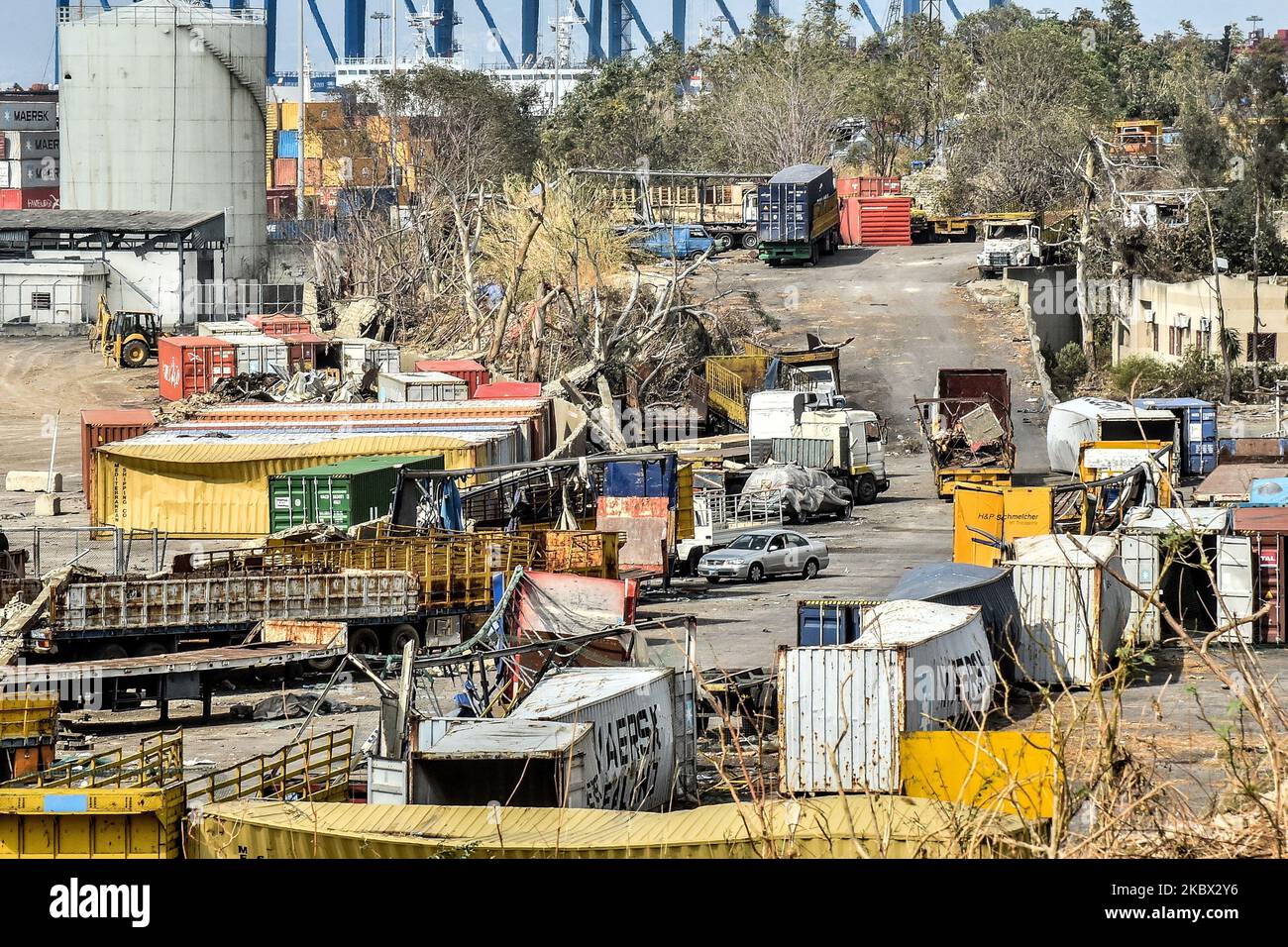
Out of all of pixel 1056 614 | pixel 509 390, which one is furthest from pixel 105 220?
pixel 1056 614

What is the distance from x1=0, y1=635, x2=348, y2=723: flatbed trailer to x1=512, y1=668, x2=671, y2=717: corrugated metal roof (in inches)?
235

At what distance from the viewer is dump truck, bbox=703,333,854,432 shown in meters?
48.1

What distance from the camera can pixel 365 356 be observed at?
175 feet

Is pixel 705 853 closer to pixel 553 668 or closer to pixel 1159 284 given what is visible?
pixel 553 668

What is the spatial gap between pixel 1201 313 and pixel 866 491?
1668 centimetres

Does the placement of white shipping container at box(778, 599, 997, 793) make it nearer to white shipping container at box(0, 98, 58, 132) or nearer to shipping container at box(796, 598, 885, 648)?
shipping container at box(796, 598, 885, 648)

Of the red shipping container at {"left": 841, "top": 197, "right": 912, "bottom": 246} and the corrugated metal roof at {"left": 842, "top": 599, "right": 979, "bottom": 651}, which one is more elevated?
the red shipping container at {"left": 841, "top": 197, "right": 912, "bottom": 246}

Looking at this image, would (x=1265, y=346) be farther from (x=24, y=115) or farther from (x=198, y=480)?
(x=24, y=115)

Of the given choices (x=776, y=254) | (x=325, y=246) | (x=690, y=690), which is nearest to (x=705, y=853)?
(x=690, y=690)

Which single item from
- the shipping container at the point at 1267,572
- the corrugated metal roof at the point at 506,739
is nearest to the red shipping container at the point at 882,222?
the shipping container at the point at 1267,572

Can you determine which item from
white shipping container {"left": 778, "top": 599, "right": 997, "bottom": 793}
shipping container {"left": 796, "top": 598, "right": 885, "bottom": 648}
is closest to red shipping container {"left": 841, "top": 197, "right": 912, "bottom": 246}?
shipping container {"left": 796, "top": 598, "right": 885, "bottom": 648}

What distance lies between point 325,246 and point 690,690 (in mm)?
58656
